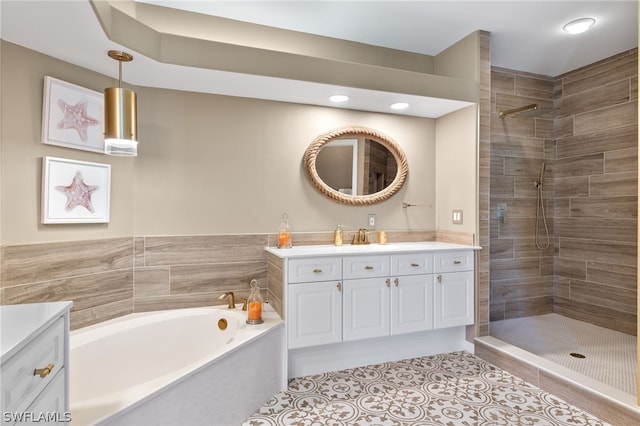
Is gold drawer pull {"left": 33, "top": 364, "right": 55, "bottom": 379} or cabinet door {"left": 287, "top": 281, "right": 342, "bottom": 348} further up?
gold drawer pull {"left": 33, "top": 364, "right": 55, "bottom": 379}

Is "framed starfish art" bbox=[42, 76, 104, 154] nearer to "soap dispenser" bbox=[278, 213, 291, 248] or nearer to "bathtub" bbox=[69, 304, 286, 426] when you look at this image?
"bathtub" bbox=[69, 304, 286, 426]

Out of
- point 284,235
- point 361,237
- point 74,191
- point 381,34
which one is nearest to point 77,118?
point 74,191

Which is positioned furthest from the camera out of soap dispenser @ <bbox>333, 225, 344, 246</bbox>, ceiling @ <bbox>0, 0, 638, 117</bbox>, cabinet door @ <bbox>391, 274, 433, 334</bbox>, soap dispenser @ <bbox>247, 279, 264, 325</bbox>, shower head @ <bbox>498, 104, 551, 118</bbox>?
soap dispenser @ <bbox>333, 225, 344, 246</bbox>

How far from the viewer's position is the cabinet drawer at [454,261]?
2887 mm

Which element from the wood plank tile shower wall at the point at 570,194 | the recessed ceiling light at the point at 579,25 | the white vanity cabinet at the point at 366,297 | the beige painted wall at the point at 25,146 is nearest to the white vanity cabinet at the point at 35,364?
the beige painted wall at the point at 25,146

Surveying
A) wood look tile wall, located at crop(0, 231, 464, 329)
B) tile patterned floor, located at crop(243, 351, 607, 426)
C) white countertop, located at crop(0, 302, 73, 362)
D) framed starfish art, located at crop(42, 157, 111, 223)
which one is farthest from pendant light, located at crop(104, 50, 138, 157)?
tile patterned floor, located at crop(243, 351, 607, 426)

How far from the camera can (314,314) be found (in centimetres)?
254

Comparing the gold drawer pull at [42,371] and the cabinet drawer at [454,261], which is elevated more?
the cabinet drawer at [454,261]

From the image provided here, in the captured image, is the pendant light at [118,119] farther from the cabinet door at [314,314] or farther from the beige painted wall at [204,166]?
the cabinet door at [314,314]

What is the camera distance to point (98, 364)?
219 cm

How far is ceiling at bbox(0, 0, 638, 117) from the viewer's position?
7.51ft

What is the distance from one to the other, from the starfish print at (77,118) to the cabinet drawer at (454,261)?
8.86 feet

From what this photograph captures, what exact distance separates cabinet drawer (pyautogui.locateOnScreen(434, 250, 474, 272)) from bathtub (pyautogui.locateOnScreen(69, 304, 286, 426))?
135cm

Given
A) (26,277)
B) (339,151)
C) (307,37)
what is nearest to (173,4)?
(307,37)
